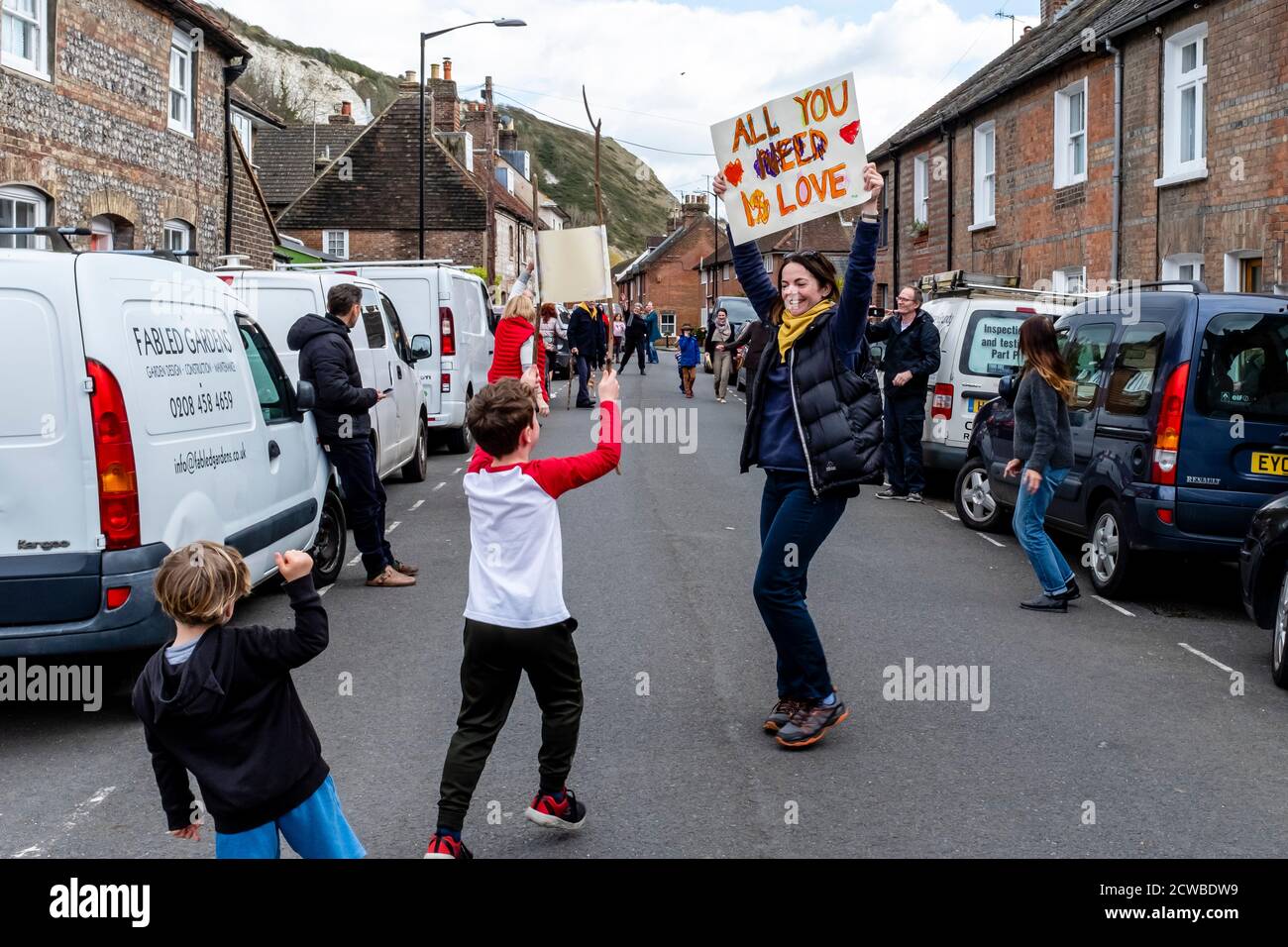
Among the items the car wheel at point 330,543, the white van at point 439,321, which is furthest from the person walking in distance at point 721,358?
the car wheel at point 330,543

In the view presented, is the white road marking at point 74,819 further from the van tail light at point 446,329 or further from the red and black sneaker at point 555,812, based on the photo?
the van tail light at point 446,329

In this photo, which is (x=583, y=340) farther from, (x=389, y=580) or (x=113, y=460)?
(x=113, y=460)

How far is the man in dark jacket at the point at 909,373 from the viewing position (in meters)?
12.7

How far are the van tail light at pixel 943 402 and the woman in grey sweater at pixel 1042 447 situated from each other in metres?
4.50

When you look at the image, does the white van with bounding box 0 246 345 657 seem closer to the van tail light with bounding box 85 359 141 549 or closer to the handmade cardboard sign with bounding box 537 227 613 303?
the van tail light with bounding box 85 359 141 549

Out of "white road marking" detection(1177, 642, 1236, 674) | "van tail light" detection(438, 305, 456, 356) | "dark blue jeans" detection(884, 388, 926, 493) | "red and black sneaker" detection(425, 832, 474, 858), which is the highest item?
"van tail light" detection(438, 305, 456, 356)

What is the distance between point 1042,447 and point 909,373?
443 cm

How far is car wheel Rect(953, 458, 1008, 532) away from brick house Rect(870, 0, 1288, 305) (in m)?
6.51

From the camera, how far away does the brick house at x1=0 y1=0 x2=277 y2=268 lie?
55.0ft

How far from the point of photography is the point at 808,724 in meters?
5.66

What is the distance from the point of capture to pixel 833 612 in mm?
8297

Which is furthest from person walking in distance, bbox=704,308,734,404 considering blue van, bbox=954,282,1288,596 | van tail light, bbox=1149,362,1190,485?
van tail light, bbox=1149,362,1190,485

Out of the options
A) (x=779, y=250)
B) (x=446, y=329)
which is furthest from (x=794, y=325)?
(x=779, y=250)

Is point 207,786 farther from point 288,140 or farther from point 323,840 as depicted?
point 288,140
